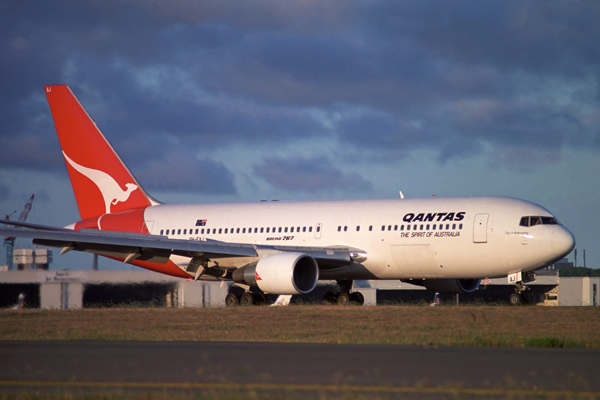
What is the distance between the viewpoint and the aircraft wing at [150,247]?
25.8 meters

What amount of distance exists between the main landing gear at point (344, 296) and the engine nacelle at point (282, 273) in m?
4.02

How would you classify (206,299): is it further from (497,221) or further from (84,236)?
(497,221)

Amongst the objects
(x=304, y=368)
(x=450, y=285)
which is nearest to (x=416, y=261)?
(x=450, y=285)

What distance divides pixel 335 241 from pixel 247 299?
3863 millimetres

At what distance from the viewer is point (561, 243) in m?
25.9

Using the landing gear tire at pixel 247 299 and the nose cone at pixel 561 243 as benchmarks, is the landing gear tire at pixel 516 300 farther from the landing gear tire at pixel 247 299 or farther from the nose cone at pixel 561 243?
the landing gear tire at pixel 247 299

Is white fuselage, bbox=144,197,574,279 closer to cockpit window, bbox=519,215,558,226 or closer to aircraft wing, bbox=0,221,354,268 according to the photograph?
cockpit window, bbox=519,215,558,226

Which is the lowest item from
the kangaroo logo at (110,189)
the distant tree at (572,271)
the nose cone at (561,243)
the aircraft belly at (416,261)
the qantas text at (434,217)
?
the distant tree at (572,271)

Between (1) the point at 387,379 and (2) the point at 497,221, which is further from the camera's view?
(2) the point at 497,221

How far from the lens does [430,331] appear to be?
17109 millimetres

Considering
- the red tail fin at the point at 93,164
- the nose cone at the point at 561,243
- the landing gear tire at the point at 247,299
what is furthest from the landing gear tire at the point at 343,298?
the red tail fin at the point at 93,164

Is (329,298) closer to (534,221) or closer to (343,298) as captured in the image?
(343,298)

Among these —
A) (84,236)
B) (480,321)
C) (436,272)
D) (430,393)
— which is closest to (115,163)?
(84,236)

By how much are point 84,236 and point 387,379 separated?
18763 mm
